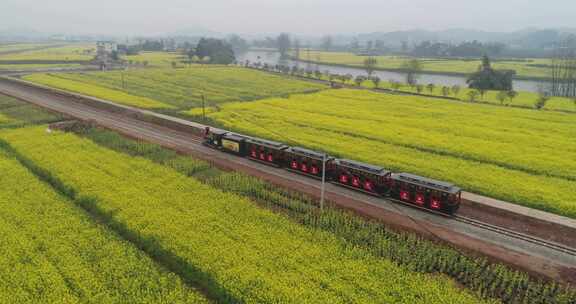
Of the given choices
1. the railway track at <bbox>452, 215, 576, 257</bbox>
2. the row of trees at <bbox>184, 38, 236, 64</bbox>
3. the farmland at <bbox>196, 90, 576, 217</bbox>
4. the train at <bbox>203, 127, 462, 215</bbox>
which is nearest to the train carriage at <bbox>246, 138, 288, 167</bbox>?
the train at <bbox>203, 127, 462, 215</bbox>

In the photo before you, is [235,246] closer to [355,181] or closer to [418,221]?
[355,181]

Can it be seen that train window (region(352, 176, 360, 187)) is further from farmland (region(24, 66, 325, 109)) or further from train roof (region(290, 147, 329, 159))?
farmland (region(24, 66, 325, 109))

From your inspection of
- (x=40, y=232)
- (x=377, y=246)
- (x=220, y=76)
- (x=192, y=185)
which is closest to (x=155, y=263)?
(x=40, y=232)

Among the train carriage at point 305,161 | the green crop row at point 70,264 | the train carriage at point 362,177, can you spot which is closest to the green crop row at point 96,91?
the train carriage at point 305,161

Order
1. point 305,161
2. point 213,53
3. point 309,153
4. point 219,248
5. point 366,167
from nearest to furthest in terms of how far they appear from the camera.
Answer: point 219,248 → point 366,167 → point 305,161 → point 309,153 → point 213,53

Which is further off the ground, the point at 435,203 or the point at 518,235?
the point at 435,203

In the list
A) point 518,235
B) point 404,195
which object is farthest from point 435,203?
point 518,235

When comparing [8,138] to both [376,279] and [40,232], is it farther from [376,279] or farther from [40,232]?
[376,279]
